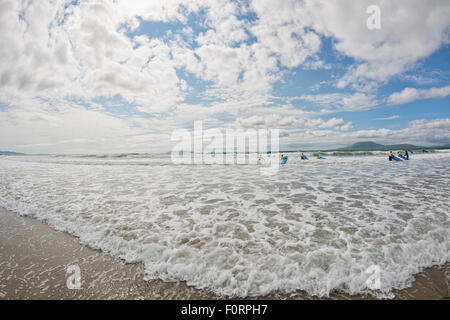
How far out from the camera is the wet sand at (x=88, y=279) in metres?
3.35

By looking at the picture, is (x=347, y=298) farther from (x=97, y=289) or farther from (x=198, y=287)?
(x=97, y=289)

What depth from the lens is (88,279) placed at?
3.71 m

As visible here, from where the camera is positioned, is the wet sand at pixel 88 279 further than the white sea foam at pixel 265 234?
No

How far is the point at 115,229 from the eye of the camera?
5.86 metres

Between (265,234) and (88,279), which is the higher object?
(265,234)

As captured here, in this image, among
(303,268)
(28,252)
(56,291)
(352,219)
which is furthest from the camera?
(352,219)

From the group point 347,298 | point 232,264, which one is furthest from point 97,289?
point 347,298

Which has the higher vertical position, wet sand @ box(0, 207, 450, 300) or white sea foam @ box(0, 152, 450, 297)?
white sea foam @ box(0, 152, 450, 297)

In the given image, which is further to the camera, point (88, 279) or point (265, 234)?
point (265, 234)

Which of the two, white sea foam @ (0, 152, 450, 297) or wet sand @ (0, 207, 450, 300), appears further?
white sea foam @ (0, 152, 450, 297)

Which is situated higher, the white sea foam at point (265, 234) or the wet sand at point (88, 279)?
the white sea foam at point (265, 234)

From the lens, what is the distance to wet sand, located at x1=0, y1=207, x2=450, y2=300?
3354 millimetres
